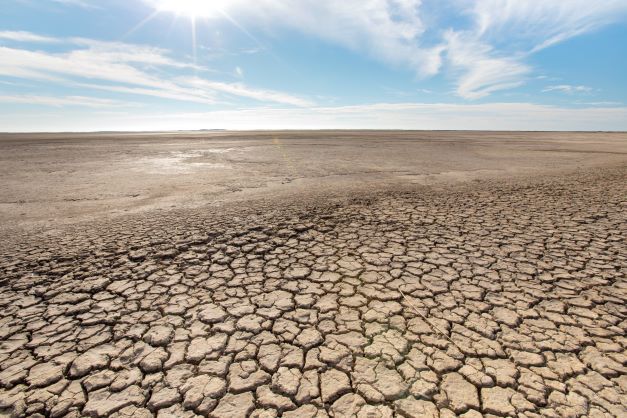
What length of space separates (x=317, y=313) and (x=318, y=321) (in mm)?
122

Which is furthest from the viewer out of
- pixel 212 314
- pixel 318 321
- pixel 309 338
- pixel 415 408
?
pixel 212 314

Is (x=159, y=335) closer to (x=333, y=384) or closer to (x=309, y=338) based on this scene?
(x=309, y=338)

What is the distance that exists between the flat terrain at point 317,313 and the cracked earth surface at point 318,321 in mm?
15

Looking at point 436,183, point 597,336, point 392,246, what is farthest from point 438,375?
point 436,183

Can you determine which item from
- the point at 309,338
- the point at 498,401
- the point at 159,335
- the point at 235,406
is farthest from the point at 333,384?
the point at 159,335

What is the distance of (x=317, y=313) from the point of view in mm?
2932

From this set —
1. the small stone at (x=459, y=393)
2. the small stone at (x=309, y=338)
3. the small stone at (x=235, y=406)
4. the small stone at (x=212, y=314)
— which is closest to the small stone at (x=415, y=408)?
the small stone at (x=459, y=393)

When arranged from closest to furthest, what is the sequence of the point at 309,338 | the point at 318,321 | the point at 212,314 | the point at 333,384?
the point at 333,384
the point at 309,338
the point at 318,321
the point at 212,314

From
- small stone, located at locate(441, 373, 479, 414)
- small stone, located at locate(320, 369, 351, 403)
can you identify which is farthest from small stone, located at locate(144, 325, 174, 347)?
small stone, located at locate(441, 373, 479, 414)

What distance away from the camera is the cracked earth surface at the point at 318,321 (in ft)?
6.68

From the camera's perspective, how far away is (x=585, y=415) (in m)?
1.86

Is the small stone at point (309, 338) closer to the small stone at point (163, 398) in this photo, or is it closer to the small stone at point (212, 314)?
the small stone at point (212, 314)

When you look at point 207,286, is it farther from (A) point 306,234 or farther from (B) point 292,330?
(A) point 306,234

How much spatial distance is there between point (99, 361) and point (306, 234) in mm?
3075
